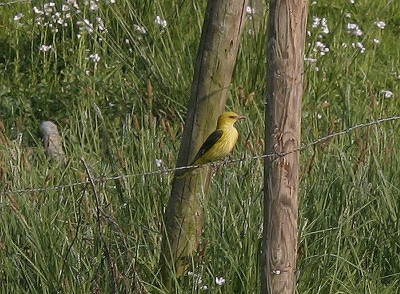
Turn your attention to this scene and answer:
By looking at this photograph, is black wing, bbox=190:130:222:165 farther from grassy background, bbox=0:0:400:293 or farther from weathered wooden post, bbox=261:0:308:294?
weathered wooden post, bbox=261:0:308:294

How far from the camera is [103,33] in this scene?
658 cm

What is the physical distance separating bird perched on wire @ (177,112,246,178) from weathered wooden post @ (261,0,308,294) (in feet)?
2.09

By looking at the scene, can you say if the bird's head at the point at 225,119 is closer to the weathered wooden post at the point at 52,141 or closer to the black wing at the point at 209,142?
the black wing at the point at 209,142

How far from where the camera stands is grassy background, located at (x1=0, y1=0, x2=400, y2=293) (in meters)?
4.05

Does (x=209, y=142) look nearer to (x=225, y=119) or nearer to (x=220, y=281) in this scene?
(x=225, y=119)

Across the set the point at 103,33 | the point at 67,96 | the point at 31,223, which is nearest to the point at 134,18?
the point at 103,33

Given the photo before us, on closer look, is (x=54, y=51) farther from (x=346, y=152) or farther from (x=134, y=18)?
(x=346, y=152)

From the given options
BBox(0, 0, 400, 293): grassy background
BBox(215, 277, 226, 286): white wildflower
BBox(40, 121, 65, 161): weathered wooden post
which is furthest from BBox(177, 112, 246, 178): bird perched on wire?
BBox(40, 121, 65, 161): weathered wooden post

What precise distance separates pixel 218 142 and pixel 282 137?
0.77 meters

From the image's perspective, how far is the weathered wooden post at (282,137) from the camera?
10.4 ft

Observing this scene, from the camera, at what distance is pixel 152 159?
4785 mm

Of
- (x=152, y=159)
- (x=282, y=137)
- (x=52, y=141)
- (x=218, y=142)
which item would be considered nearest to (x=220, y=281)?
(x=218, y=142)

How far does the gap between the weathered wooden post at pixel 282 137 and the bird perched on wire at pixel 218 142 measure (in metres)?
0.64

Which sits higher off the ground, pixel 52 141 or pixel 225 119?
pixel 225 119
